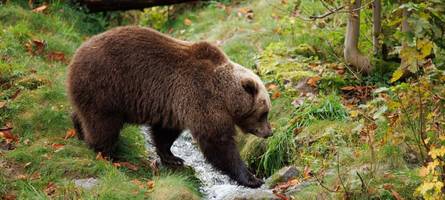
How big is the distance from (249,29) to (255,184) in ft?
15.5

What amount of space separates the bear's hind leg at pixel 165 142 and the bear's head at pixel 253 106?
2.79ft

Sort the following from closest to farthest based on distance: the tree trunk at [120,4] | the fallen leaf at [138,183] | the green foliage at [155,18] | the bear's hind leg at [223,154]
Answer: the fallen leaf at [138,183] → the bear's hind leg at [223,154] → the tree trunk at [120,4] → the green foliage at [155,18]

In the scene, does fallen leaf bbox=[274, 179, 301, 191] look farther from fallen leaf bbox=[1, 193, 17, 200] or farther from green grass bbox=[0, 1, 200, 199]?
fallen leaf bbox=[1, 193, 17, 200]

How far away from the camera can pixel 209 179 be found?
26.0 feet

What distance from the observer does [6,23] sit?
10.8m

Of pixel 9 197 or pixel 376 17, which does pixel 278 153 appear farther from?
pixel 9 197

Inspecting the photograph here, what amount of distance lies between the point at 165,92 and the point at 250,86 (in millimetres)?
923

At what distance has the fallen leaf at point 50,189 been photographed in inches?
256

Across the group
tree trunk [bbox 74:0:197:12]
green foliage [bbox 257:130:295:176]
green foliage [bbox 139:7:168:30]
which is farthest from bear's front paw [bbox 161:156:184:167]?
green foliage [bbox 139:7:168:30]

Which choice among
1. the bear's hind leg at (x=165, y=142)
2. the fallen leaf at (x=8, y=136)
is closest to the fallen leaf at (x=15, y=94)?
the fallen leaf at (x=8, y=136)

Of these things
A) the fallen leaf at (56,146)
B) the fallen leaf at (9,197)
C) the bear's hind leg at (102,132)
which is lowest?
the fallen leaf at (9,197)

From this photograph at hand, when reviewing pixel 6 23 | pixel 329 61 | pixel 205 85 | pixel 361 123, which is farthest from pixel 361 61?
pixel 6 23

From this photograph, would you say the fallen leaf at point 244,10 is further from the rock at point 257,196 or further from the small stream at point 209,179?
the rock at point 257,196

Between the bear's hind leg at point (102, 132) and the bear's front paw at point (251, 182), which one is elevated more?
the bear's hind leg at point (102, 132)
